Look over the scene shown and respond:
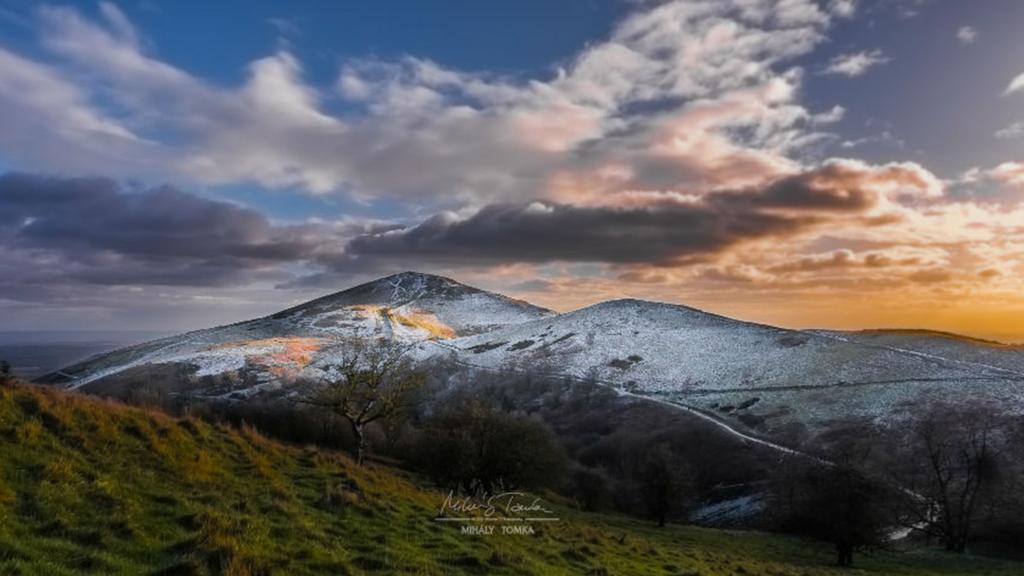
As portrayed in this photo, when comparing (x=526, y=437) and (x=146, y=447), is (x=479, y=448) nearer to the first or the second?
(x=526, y=437)

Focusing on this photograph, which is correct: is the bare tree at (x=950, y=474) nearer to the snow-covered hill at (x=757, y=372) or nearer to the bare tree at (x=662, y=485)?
the snow-covered hill at (x=757, y=372)

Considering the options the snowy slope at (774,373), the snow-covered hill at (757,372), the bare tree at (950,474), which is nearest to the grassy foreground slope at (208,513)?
the bare tree at (950,474)

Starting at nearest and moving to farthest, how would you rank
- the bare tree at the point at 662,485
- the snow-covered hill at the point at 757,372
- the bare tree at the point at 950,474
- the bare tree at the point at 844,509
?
the bare tree at the point at 844,509, the bare tree at the point at 950,474, the bare tree at the point at 662,485, the snow-covered hill at the point at 757,372

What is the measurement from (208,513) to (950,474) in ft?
269

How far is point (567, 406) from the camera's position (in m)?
149

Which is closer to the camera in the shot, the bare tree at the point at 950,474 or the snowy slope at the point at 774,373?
the bare tree at the point at 950,474

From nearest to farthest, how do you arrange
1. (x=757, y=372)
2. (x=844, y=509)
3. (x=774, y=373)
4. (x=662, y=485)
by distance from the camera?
(x=844, y=509), (x=662, y=485), (x=774, y=373), (x=757, y=372)

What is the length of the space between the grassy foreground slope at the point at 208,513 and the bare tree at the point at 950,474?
55.2 metres

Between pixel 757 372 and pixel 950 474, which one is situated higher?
pixel 757 372

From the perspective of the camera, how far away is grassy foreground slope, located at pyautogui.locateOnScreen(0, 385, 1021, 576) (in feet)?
41.9

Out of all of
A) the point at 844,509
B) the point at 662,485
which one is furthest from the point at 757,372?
the point at 844,509

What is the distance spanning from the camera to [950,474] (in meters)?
72.0

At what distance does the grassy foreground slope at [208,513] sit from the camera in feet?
41.9

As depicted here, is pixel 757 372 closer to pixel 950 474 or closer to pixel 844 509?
pixel 950 474
